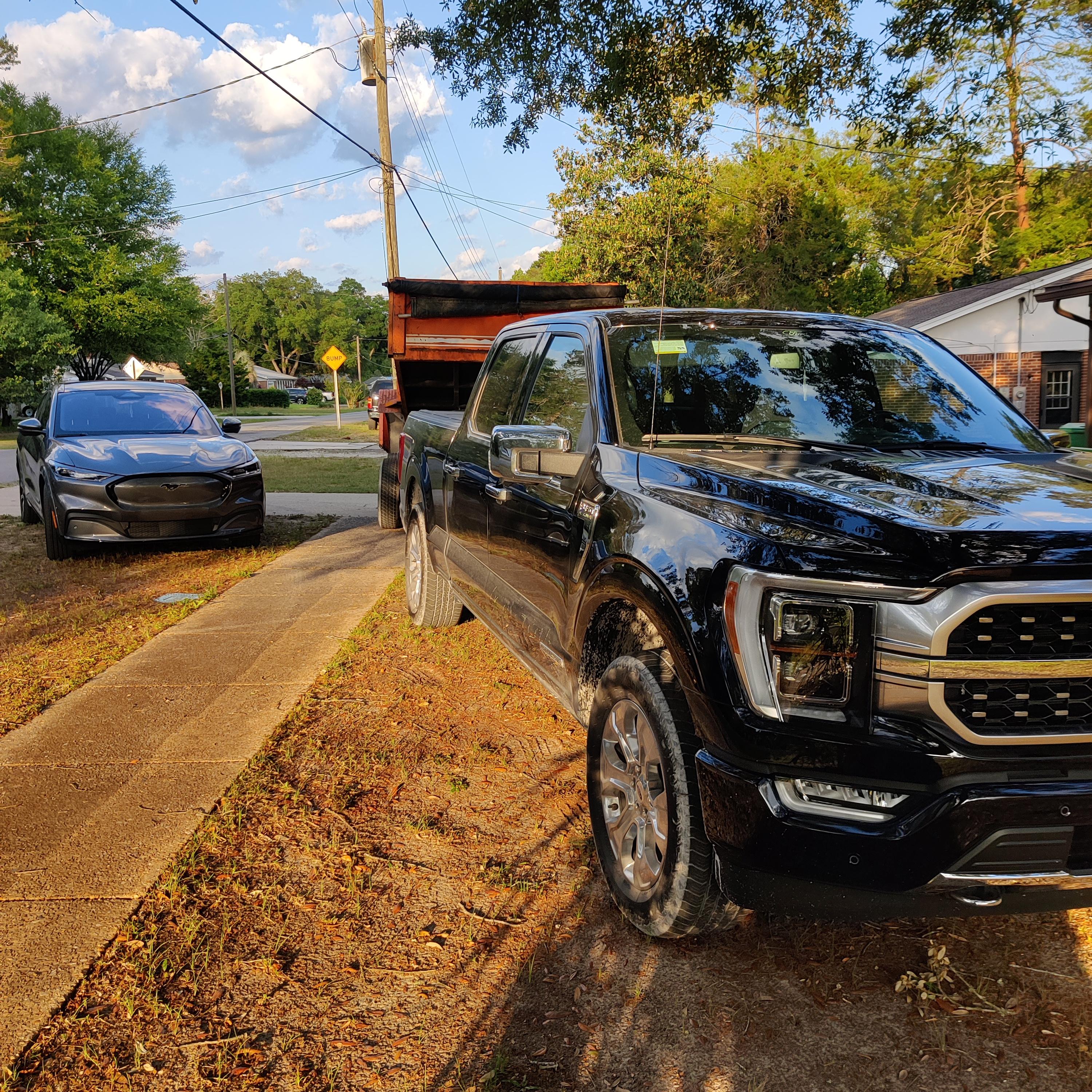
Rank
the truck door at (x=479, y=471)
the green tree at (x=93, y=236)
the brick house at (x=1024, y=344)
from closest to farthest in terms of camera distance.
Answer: the truck door at (x=479, y=471)
the brick house at (x=1024, y=344)
the green tree at (x=93, y=236)

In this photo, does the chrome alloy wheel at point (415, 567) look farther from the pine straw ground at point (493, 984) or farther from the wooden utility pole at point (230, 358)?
the wooden utility pole at point (230, 358)

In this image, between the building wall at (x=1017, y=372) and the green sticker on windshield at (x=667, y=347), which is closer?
the green sticker on windshield at (x=667, y=347)

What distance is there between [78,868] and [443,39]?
10439 mm

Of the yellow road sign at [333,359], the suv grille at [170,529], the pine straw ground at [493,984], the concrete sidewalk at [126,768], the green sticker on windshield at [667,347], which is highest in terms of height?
the yellow road sign at [333,359]

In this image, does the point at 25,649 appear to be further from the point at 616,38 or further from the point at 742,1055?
the point at 616,38

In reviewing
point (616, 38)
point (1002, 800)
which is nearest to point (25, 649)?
point (1002, 800)

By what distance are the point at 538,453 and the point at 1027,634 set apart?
181 cm

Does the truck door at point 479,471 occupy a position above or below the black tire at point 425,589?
above

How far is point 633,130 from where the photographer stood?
12.0 metres

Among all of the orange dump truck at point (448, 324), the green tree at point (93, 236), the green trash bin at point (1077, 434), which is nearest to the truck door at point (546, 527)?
the orange dump truck at point (448, 324)

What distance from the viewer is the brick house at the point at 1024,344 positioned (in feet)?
81.7

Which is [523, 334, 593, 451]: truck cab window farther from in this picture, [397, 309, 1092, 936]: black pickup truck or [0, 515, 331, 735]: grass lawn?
[0, 515, 331, 735]: grass lawn

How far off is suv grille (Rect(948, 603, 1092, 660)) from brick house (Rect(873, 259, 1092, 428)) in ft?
80.4

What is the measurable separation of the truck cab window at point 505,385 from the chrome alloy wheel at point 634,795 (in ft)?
6.58
